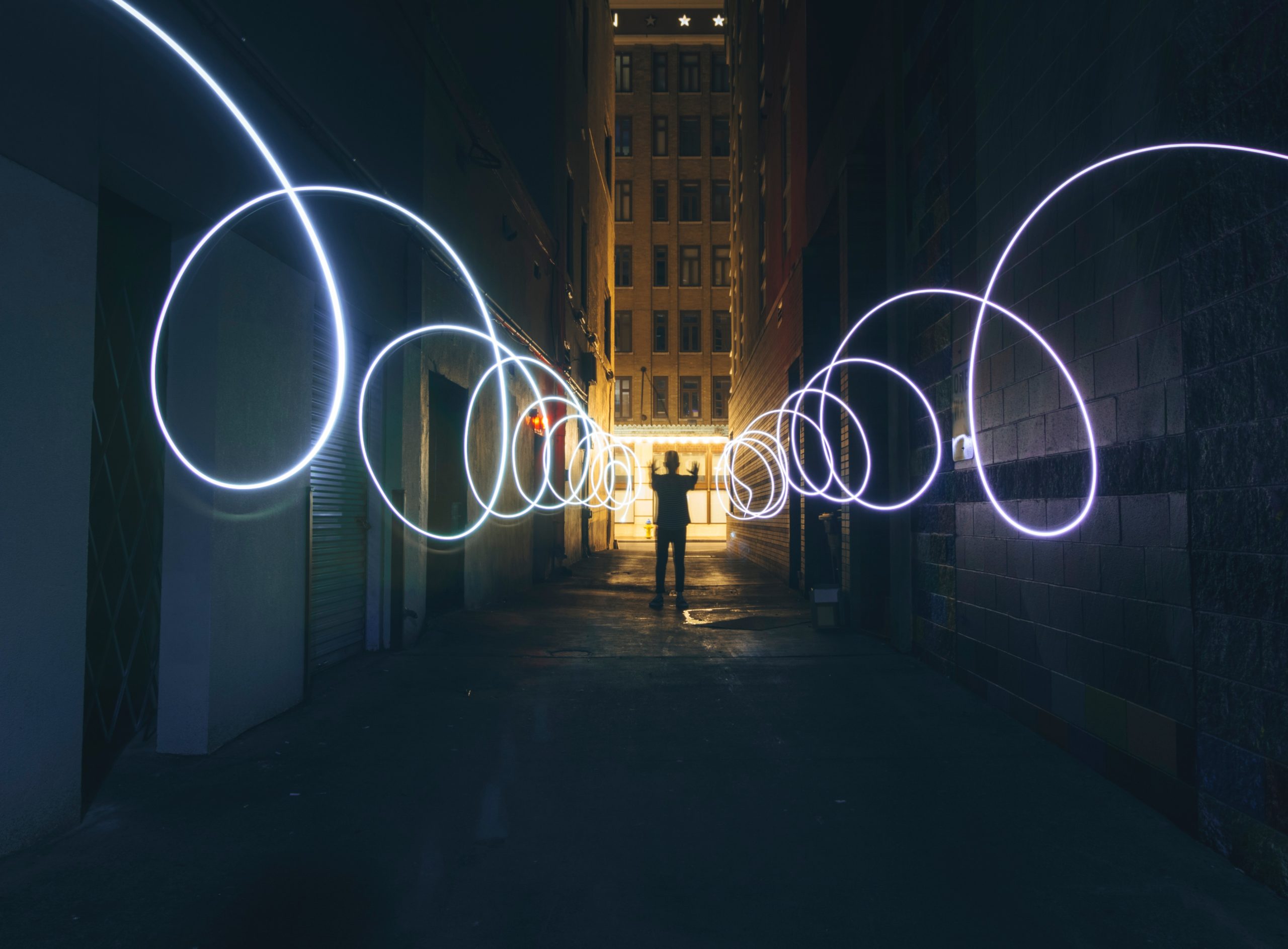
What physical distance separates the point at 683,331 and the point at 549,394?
22082mm

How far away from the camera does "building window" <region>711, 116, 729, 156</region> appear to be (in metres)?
36.9

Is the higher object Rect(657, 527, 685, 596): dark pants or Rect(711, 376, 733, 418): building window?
Rect(711, 376, 733, 418): building window

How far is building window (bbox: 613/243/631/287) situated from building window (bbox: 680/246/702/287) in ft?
7.43

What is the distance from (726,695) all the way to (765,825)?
2319mm

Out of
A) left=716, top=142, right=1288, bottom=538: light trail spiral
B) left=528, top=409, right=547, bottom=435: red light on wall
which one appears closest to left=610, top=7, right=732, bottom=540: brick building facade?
left=716, top=142, right=1288, bottom=538: light trail spiral

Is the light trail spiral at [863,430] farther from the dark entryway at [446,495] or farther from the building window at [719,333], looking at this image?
the building window at [719,333]

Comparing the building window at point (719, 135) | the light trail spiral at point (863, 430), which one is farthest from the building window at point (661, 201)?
the light trail spiral at point (863, 430)

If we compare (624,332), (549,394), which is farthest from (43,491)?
(624,332)

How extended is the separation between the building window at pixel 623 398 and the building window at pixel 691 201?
25.3ft

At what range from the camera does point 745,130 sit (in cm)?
2006

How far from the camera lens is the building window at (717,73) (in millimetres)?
37062

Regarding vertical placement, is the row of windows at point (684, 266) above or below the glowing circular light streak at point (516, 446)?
above

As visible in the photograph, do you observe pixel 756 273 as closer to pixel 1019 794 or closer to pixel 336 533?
pixel 336 533

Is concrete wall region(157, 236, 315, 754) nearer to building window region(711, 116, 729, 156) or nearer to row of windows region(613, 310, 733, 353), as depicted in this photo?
row of windows region(613, 310, 733, 353)
